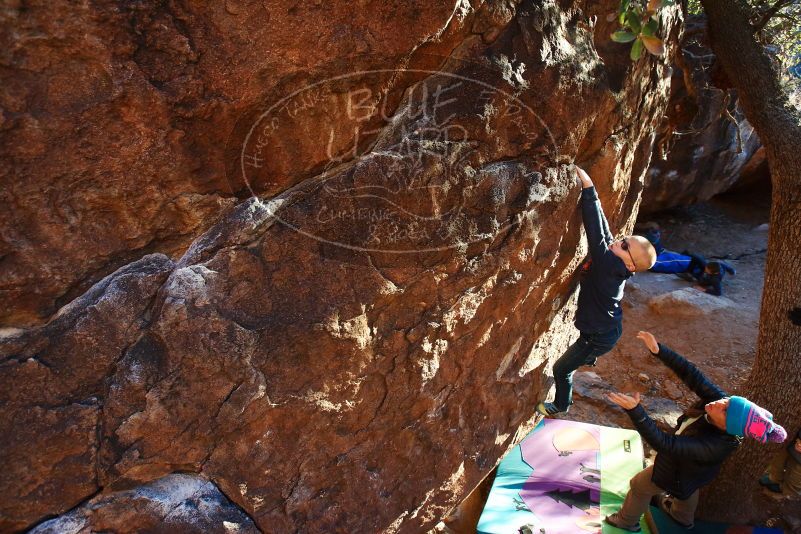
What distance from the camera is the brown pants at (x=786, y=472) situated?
354cm

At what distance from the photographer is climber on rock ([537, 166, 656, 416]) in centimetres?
259

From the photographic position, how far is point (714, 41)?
368 cm

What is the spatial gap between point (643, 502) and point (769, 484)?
1405 millimetres

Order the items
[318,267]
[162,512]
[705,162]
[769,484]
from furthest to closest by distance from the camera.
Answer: [705,162] < [769,484] < [318,267] < [162,512]

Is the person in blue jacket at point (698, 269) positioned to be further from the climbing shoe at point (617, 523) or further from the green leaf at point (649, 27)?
the green leaf at point (649, 27)

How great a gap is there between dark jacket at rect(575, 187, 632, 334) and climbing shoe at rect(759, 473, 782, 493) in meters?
2.18

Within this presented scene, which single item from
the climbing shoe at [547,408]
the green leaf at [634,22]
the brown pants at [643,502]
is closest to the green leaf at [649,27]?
the green leaf at [634,22]

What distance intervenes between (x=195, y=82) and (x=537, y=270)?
1758mm

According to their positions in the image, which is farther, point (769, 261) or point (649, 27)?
point (769, 261)

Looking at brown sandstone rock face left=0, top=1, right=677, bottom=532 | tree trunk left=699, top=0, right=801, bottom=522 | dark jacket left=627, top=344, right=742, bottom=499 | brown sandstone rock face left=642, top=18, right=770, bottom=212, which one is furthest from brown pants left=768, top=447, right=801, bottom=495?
brown sandstone rock face left=642, top=18, right=770, bottom=212

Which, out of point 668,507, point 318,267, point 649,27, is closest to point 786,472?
point 668,507

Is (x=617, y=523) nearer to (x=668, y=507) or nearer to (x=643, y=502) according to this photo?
(x=643, y=502)

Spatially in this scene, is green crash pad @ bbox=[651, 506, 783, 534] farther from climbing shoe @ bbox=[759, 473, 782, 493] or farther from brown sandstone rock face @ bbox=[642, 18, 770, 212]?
brown sandstone rock face @ bbox=[642, 18, 770, 212]

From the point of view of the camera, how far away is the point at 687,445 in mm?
2697
